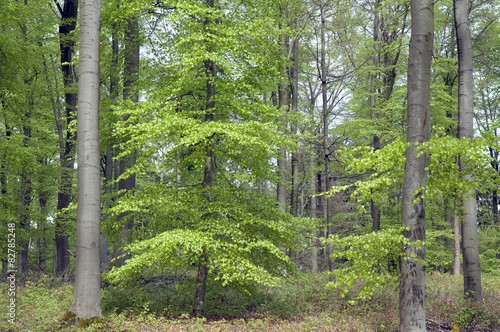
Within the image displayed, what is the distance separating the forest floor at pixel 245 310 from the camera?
8.25 metres

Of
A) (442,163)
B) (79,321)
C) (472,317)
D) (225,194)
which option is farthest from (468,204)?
(79,321)

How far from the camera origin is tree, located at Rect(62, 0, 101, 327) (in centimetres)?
734

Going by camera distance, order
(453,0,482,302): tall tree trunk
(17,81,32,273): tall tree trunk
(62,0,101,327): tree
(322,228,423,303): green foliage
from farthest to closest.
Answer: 1. (17,81,32,273): tall tree trunk
2. (453,0,482,302): tall tree trunk
3. (62,0,101,327): tree
4. (322,228,423,303): green foliage

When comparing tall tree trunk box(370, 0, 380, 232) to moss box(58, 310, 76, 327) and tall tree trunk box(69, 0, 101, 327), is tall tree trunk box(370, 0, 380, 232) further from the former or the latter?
moss box(58, 310, 76, 327)

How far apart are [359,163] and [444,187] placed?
170cm

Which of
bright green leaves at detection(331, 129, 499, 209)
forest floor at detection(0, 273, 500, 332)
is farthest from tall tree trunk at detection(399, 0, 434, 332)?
forest floor at detection(0, 273, 500, 332)

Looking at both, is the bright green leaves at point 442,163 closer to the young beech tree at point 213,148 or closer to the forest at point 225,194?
the forest at point 225,194

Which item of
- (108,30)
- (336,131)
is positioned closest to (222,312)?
(108,30)

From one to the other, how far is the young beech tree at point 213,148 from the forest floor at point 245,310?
993 millimetres

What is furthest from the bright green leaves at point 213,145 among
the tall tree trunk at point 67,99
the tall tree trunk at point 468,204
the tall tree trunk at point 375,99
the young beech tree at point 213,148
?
the tall tree trunk at point 375,99

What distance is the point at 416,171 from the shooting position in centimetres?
726

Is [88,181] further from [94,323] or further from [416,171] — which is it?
[416,171]

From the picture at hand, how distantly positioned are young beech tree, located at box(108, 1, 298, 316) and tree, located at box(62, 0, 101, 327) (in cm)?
83

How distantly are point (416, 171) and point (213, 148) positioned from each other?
15.5 ft
